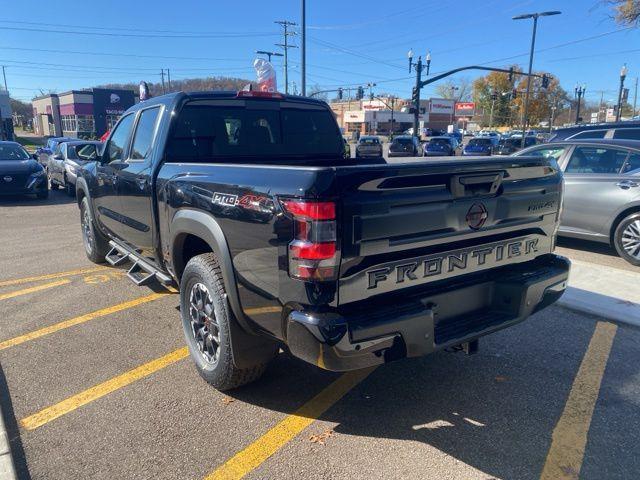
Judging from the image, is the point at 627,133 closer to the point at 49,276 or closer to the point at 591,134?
the point at 591,134

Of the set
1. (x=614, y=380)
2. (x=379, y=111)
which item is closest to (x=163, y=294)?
(x=614, y=380)

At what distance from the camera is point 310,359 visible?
2.41 m

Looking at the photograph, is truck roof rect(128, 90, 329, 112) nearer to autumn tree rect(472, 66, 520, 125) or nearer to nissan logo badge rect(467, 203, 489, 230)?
nissan logo badge rect(467, 203, 489, 230)

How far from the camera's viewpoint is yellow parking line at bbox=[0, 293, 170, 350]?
163 inches

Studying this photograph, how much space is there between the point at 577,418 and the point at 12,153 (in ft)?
48.9

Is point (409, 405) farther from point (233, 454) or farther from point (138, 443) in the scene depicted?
point (138, 443)

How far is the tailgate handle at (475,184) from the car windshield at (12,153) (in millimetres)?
14082

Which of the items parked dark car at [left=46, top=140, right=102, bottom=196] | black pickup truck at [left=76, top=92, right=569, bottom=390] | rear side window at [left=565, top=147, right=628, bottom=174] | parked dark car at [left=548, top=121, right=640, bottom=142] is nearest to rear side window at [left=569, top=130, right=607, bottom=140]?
parked dark car at [left=548, top=121, right=640, bottom=142]

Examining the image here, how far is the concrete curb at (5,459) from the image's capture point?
2.45 m

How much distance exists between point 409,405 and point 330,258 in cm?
147

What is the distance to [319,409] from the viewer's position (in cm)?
316

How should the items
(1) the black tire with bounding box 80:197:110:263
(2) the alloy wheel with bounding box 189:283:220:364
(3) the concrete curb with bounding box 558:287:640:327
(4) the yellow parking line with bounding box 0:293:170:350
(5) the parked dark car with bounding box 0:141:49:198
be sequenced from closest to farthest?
(2) the alloy wheel with bounding box 189:283:220:364
(4) the yellow parking line with bounding box 0:293:170:350
(3) the concrete curb with bounding box 558:287:640:327
(1) the black tire with bounding box 80:197:110:263
(5) the parked dark car with bounding box 0:141:49:198

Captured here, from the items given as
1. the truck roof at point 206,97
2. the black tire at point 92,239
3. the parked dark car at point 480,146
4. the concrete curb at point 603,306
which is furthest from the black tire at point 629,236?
the parked dark car at point 480,146

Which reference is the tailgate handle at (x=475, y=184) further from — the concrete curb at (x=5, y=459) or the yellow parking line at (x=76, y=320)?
the yellow parking line at (x=76, y=320)
